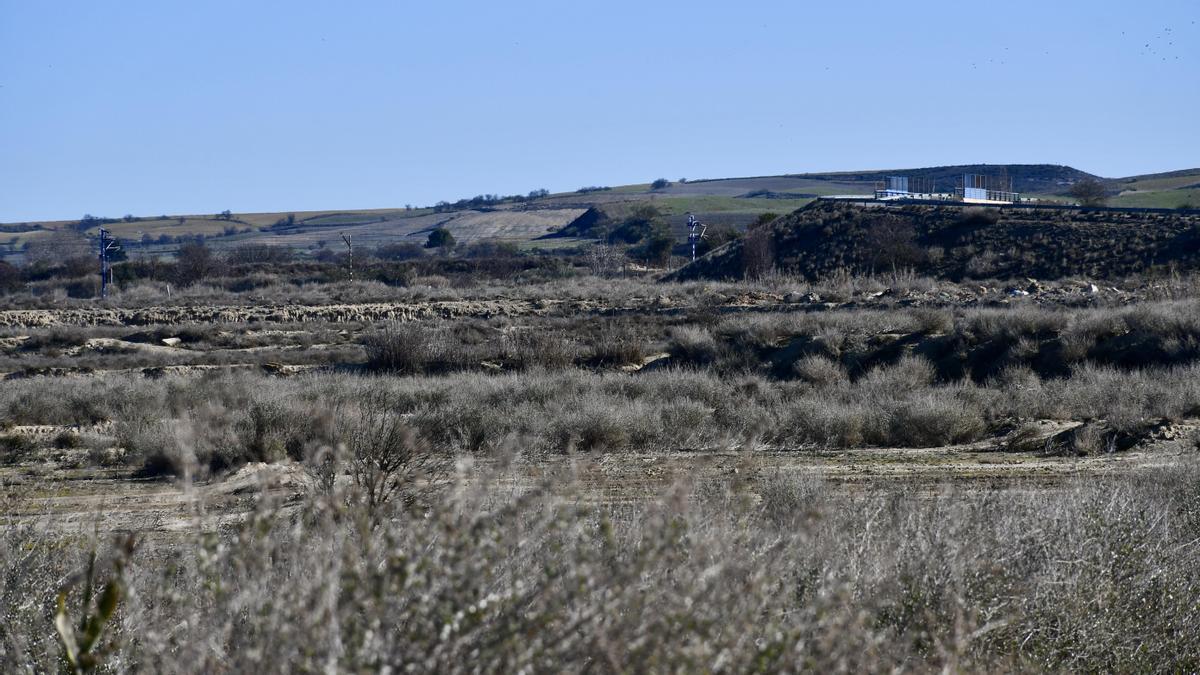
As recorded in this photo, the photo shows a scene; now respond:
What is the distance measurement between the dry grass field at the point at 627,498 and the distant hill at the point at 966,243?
55.1ft

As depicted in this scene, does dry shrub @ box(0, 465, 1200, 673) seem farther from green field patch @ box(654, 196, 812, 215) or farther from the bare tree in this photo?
green field patch @ box(654, 196, 812, 215)

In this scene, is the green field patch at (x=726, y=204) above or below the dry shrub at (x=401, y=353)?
above

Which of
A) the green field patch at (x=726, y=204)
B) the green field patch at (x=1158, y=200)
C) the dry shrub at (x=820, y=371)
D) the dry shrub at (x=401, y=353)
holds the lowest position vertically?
the dry shrub at (x=820, y=371)

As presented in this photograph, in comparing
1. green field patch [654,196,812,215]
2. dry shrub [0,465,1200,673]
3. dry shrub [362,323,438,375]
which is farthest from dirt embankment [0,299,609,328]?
green field patch [654,196,812,215]

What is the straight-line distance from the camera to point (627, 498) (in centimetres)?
1120

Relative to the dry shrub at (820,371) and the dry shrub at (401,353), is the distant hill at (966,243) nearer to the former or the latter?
the dry shrub at (820,371)

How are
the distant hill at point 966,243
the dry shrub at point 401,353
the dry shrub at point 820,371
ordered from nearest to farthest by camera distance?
the dry shrub at point 820,371
the dry shrub at point 401,353
the distant hill at point 966,243

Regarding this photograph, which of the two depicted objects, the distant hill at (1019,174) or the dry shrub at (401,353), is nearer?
the dry shrub at (401,353)

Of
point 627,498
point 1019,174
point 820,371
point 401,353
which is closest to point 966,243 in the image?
point 820,371

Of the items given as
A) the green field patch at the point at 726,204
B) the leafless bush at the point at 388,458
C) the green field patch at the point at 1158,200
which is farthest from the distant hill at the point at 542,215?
the leafless bush at the point at 388,458

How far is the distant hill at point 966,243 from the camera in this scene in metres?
55.3

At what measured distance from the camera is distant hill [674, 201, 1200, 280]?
5531 centimetres

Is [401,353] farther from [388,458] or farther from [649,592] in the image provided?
[649,592]

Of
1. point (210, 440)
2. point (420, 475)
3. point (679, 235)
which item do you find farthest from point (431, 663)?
point (679, 235)
